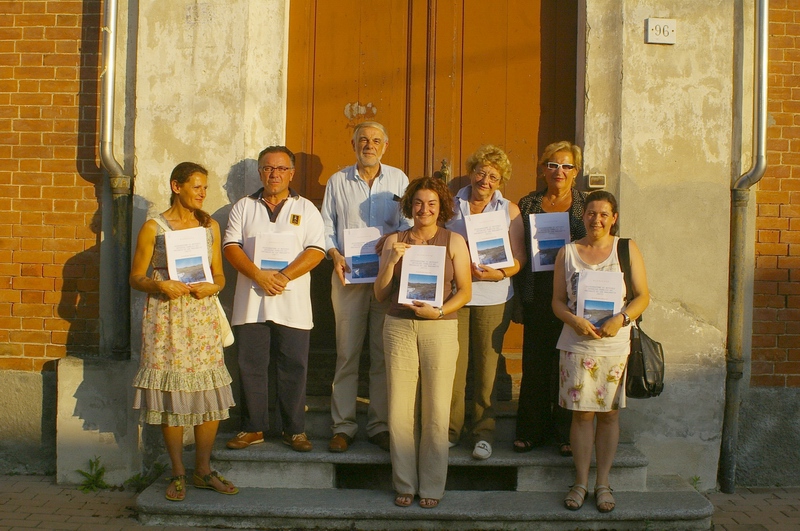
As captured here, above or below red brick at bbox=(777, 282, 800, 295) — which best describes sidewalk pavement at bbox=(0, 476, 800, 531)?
below

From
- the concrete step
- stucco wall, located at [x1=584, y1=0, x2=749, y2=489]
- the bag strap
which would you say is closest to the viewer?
the bag strap

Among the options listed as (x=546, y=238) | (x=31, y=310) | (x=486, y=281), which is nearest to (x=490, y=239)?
(x=486, y=281)

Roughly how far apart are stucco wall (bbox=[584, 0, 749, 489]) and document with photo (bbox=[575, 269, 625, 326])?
3.40 feet

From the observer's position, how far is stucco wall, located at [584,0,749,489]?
523 cm

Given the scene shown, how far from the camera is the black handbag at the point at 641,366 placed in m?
4.32

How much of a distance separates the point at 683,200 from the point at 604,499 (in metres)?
2.18

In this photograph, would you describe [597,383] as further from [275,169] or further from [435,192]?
[275,169]

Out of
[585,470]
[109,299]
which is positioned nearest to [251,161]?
[109,299]

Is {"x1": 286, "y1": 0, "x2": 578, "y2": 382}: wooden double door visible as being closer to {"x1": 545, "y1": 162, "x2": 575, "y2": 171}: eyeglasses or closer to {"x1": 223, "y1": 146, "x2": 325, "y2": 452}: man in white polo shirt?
{"x1": 223, "y1": 146, "x2": 325, "y2": 452}: man in white polo shirt

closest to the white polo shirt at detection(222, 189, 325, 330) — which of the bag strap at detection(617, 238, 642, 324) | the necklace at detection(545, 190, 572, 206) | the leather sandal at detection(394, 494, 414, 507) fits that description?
the leather sandal at detection(394, 494, 414, 507)

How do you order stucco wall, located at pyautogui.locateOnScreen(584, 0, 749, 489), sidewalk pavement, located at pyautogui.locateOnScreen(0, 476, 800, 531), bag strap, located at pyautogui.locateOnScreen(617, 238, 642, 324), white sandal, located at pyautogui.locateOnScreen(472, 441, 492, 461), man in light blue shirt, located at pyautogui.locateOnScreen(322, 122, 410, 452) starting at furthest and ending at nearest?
stucco wall, located at pyautogui.locateOnScreen(584, 0, 749, 489) < man in light blue shirt, located at pyautogui.locateOnScreen(322, 122, 410, 452) < white sandal, located at pyautogui.locateOnScreen(472, 441, 492, 461) < sidewalk pavement, located at pyautogui.locateOnScreen(0, 476, 800, 531) < bag strap, located at pyautogui.locateOnScreen(617, 238, 642, 324)

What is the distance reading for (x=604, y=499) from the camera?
4355mm

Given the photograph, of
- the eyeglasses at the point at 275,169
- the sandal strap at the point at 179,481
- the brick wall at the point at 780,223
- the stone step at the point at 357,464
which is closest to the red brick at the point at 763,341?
the brick wall at the point at 780,223

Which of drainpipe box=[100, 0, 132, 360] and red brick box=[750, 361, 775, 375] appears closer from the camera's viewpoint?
drainpipe box=[100, 0, 132, 360]
